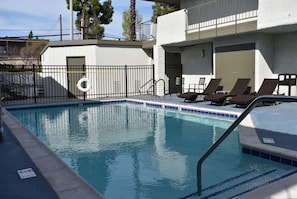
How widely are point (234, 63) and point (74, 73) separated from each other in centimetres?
903

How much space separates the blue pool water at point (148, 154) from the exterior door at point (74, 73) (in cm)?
595

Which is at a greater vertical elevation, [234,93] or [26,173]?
[234,93]

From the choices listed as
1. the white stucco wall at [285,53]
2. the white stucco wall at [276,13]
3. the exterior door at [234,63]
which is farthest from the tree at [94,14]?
the white stucco wall at [276,13]

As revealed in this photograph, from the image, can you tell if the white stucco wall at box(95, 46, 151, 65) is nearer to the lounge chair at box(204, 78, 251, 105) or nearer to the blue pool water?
the blue pool water

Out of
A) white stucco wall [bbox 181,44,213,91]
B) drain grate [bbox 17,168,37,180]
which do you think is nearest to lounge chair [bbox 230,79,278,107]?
white stucco wall [bbox 181,44,213,91]

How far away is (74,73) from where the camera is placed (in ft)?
55.4

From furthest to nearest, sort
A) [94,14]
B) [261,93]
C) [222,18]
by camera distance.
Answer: [94,14] → [222,18] → [261,93]

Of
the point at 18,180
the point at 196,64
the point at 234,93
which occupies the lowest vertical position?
the point at 18,180

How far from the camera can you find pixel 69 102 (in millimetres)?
14477

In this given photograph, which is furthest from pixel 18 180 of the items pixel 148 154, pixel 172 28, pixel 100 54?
pixel 100 54

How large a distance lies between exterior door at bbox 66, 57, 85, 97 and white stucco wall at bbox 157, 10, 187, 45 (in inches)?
188

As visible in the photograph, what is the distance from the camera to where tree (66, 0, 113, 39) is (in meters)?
27.0

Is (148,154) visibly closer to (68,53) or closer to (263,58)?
(263,58)

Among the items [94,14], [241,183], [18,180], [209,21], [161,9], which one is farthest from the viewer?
[94,14]
